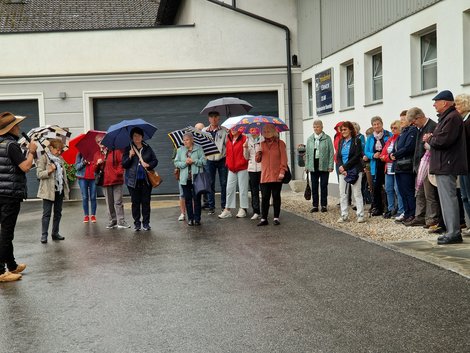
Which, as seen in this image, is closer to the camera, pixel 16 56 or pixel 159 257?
pixel 159 257

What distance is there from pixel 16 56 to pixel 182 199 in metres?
10.9

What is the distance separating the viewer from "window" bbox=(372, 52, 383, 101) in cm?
1588

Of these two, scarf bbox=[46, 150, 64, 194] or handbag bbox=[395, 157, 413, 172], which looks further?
scarf bbox=[46, 150, 64, 194]

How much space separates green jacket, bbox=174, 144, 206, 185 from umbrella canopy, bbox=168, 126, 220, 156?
254 millimetres

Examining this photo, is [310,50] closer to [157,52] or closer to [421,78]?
[157,52]

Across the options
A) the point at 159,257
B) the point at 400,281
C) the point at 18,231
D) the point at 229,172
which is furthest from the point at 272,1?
the point at 400,281

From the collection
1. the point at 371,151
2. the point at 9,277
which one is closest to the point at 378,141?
the point at 371,151

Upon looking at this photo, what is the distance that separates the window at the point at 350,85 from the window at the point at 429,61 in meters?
4.34

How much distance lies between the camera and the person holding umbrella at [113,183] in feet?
42.1

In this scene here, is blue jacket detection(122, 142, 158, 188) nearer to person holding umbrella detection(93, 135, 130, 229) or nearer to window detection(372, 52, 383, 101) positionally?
person holding umbrella detection(93, 135, 130, 229)

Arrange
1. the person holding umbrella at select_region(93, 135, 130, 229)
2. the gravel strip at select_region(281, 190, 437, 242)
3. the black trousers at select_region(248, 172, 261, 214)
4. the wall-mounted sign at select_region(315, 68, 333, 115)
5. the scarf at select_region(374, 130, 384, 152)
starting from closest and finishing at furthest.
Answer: the gravel strip at select_region(281, 190, 437, 242) → the scarf at select_region(374, 130, 384, 152) → the person holding umbrella at select_region(93, 135, 130, 229) → the black trousers at select_region(248, 172, 261, 214) → the wall-mounted sign at select_region(315, 68, 333, 115)

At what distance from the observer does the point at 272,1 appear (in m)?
21.9

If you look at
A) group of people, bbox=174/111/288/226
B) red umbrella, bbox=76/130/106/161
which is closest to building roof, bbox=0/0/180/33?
group of people, bbox=174/111/288/226

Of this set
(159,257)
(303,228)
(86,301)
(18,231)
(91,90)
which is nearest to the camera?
(86,301)
